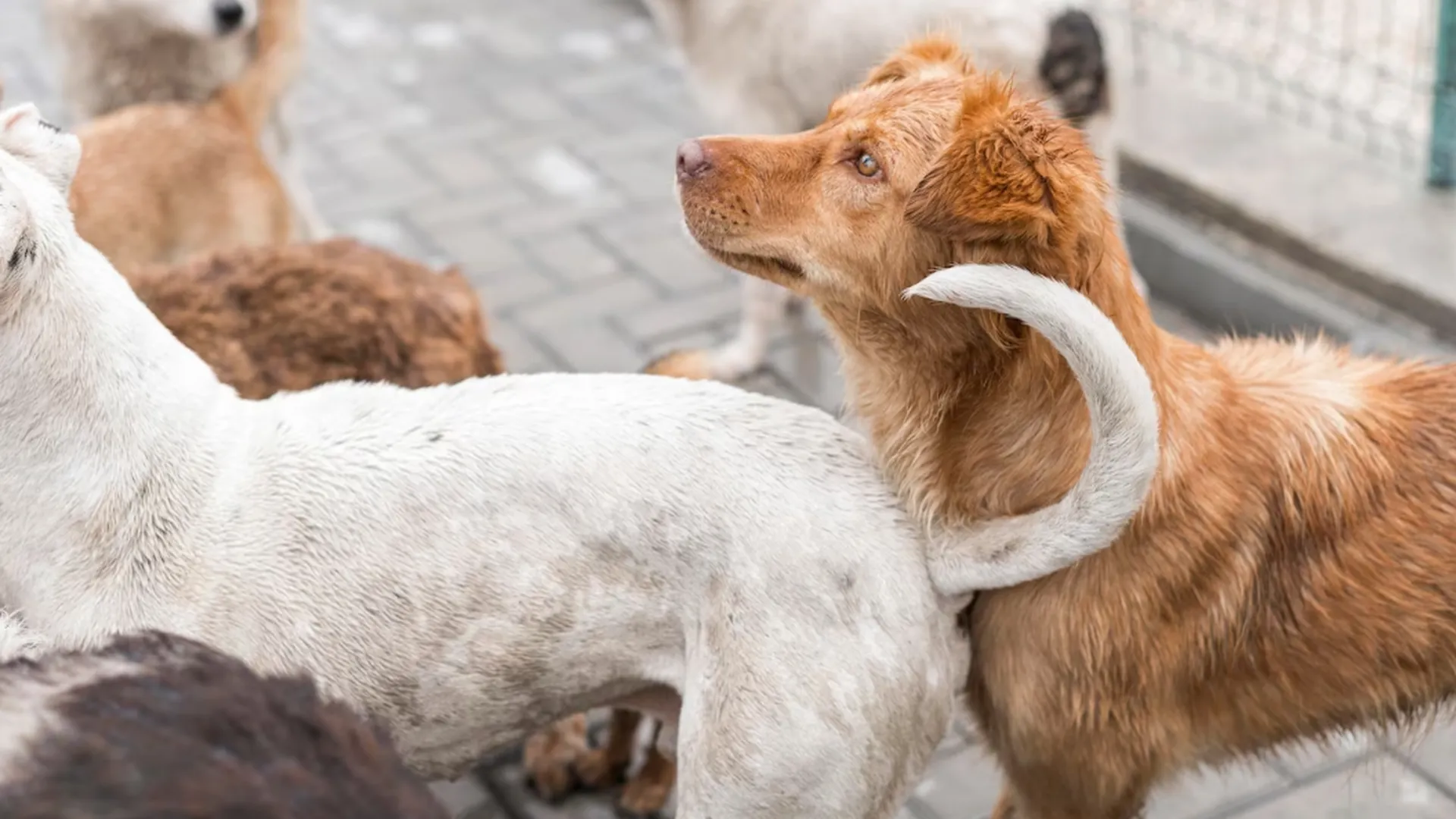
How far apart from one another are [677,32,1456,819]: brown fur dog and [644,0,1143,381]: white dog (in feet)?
3.88

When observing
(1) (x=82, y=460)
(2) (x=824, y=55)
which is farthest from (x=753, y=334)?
(1) (x=82, y=460)

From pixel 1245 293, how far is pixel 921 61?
2.76 m

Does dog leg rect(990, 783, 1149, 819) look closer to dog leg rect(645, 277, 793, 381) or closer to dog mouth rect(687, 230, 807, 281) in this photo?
dog mouth rect(687, 230, 807, 281)

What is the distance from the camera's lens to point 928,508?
216 cm

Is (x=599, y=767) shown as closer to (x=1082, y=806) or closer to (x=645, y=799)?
(x=645, y=799)

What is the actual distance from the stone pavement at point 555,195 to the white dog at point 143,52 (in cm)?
92

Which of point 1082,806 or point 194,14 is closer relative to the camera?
point 1082,806

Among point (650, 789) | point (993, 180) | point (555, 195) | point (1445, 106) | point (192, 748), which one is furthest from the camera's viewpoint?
point (555, 195)

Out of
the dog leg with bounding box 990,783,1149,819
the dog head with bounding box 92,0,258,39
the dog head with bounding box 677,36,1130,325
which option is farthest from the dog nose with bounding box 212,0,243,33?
the dog leg with bounding box 990,783,1149,819

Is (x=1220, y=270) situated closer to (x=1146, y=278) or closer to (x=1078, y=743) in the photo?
(x=1146, y=278)

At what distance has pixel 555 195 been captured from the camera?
573cm

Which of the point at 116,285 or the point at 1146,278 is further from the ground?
the point at 116,285

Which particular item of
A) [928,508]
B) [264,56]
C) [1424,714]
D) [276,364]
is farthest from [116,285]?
[264,56]

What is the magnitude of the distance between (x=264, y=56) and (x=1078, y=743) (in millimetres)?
3328
